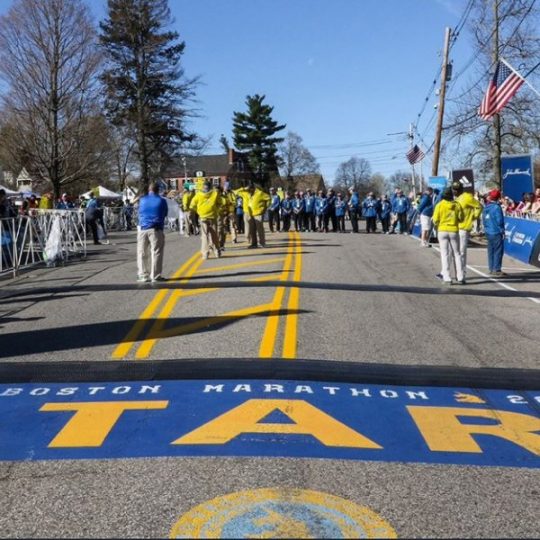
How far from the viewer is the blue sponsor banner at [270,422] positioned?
4992 millimetres

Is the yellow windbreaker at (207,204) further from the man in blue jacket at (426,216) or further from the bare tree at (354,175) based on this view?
the bare tree at (354,175)

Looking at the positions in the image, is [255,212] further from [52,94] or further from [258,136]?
[258,136]

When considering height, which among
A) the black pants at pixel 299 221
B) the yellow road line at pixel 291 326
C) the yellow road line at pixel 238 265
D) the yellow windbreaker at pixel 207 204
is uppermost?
the yellow windbreaker at pixel 207 204

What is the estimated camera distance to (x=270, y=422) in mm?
5523

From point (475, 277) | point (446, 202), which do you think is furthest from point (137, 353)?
point (475, 277)

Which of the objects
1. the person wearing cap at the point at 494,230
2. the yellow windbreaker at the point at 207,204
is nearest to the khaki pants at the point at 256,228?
the yellow windbreaker at the point at 207,204

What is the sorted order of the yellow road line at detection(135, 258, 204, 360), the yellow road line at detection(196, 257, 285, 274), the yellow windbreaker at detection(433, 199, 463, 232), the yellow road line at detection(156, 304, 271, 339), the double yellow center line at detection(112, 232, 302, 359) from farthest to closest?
1. the yellow road line at detection(196, 257, 285, 274)
2. the yellow windbreaker at detection(433, 199, 463, 232)
3. the yellow road line at detection(156, 304, 271, 339)
4. the double yellow center line at detection(112, 232, 302, 359)
5. the yellow road line at detection(135, 258, 204, 360)

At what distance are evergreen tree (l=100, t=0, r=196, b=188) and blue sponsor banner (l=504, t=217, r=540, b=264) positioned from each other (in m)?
31.3

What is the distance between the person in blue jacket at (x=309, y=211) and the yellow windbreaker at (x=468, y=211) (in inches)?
639

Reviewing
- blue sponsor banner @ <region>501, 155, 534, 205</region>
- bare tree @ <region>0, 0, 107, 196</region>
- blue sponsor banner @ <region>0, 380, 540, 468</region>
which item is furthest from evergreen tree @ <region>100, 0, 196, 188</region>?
blue sponsor banner @ <region>0, 380, 540, 468</region>

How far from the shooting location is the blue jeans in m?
14.8

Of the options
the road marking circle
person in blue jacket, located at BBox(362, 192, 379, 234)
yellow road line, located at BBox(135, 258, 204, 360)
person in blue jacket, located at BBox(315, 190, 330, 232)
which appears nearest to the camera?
the road marking circle

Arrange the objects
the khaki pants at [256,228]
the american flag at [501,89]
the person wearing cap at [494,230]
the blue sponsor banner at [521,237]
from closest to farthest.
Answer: the person wearing cap at [494,230] < the blue sponsor banner at [521,237] < the khaki pants at [256,228] < the american flag at [501,89]

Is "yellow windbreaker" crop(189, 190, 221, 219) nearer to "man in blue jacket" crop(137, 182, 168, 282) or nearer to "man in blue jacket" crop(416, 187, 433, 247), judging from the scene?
"man in blue jacket" crop(137, 182, 168, 282)
